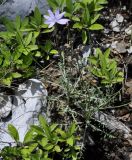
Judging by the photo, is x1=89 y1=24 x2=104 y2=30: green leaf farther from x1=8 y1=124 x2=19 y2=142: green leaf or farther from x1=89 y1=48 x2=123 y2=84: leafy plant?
x1=8 y1=124 x2=19 y2=142: green leaf

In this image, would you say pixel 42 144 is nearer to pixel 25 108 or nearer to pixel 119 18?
pixel 25 108

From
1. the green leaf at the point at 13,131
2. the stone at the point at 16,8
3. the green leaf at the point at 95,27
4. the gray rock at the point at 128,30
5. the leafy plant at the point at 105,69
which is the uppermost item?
the stone at the point at 16,8

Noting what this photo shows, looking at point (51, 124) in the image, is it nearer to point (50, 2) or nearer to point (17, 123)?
point (17, 123)

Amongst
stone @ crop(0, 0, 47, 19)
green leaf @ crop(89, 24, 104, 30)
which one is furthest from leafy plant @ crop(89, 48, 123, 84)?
stone @ crop(0, 0, 47, 19)

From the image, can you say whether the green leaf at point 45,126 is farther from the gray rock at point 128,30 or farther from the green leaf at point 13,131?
the gray rock at point 128,30

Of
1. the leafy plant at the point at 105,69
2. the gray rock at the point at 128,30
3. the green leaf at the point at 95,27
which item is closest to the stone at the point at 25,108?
the leafy plant at the point at 105,69

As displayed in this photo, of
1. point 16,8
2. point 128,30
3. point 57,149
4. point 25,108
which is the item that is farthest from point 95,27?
point 57,149

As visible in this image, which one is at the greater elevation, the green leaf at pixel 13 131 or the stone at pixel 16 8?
the stone at pixel 16 8
